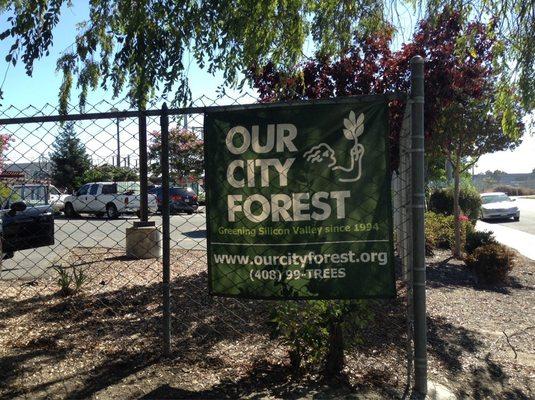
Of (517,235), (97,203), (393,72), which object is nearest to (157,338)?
(393,72)

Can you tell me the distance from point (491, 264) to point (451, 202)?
930 cm

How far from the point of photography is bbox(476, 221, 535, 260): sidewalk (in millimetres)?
14719

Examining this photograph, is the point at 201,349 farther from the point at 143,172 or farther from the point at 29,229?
the point at 29,229

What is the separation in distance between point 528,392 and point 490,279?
5.52 m

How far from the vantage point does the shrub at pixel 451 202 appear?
716 inches

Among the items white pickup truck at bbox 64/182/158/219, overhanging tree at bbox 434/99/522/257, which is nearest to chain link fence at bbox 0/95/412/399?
overhanging tree at bbox 434/99/522/257

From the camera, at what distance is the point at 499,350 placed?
5051 millimetres

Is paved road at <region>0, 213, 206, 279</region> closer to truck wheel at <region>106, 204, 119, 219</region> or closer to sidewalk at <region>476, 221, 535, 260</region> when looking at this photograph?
truck wheel at <region>106, 204, 119, 219</region>

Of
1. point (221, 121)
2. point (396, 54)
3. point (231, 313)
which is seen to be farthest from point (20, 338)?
point (396, 54)

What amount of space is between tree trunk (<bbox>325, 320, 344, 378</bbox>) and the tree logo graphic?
1.04 m

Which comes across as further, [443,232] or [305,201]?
[443,232]

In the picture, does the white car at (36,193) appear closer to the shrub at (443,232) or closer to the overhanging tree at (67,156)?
the overhanging tree at (67,156)

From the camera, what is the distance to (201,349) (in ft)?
14.4

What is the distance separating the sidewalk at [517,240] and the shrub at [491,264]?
4626 millimetres
